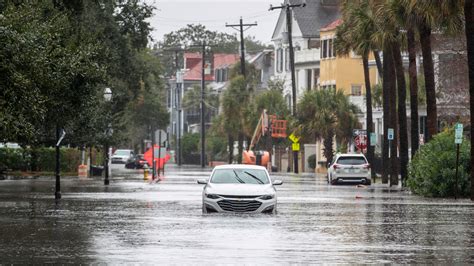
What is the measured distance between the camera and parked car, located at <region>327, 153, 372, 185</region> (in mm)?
64375

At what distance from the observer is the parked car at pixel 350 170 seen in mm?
64375

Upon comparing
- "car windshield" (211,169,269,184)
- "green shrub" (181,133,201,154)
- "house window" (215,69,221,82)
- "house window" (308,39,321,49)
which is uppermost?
"house window" (215,69,221,82)

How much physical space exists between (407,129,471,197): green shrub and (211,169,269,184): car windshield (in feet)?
46.9

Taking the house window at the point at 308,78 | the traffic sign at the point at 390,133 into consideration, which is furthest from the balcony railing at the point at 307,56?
the traffic sign at the point at 390,133

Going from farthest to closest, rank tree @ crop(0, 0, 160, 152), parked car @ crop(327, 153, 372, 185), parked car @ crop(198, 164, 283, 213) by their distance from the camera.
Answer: parked car @ crop(327, 153, 372, 185) → parked car @ crop(198, 164, 283, 213) → tree @ crop(0, 0, 160, 152)

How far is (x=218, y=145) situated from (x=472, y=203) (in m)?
97.7

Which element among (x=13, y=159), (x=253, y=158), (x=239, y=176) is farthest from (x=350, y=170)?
(x=253, y=158)

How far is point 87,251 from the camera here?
22.1 metres

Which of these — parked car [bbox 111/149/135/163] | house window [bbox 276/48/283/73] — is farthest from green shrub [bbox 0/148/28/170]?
parked car [bbox 111/149/135/163]

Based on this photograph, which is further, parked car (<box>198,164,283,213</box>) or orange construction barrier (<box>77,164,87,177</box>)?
orange construction barrier (<box>77,164,87,177</box>)

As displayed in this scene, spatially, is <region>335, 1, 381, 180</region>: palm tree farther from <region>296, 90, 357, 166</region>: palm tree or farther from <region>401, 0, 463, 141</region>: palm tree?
<region>296, 90, 357, 166</region>: palm tree

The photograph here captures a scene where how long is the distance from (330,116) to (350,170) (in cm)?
2494

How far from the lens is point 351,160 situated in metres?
64.8

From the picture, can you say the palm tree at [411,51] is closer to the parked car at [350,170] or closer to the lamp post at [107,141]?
the parked car at [350,170]
